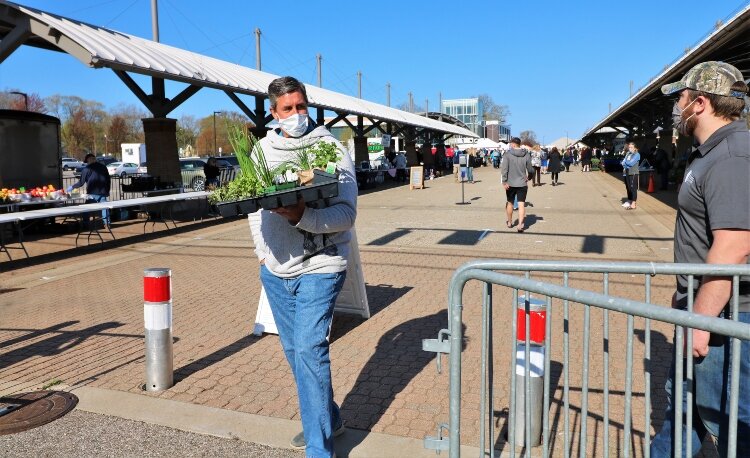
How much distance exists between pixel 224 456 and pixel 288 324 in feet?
2.84

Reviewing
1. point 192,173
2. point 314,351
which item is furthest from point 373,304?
Answer: point 192,173

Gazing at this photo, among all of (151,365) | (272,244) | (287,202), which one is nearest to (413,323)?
(151,365)

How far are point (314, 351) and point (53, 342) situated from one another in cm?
364

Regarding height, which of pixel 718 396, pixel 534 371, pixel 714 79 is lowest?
pixel 534 371

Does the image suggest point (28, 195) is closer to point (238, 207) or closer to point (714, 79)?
point (238, 207)

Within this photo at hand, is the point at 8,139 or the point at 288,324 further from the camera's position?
the point at 8,139

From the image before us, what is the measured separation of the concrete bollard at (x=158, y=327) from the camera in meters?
4.26

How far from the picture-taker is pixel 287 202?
2.74m

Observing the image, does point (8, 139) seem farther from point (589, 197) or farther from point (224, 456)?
point (589, 197)

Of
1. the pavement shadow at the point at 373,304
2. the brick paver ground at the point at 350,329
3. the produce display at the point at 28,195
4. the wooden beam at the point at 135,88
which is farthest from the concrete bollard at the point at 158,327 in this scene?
the wooden beam at the point at 135,88

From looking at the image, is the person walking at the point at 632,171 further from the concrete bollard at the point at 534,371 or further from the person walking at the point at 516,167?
the concrete bollard at the point at 534,371

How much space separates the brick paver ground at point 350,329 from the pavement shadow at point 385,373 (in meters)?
0.01

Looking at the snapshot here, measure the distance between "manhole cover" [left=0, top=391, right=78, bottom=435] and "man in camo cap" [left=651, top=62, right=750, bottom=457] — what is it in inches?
140

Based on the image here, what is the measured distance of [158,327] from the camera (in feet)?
14.2
